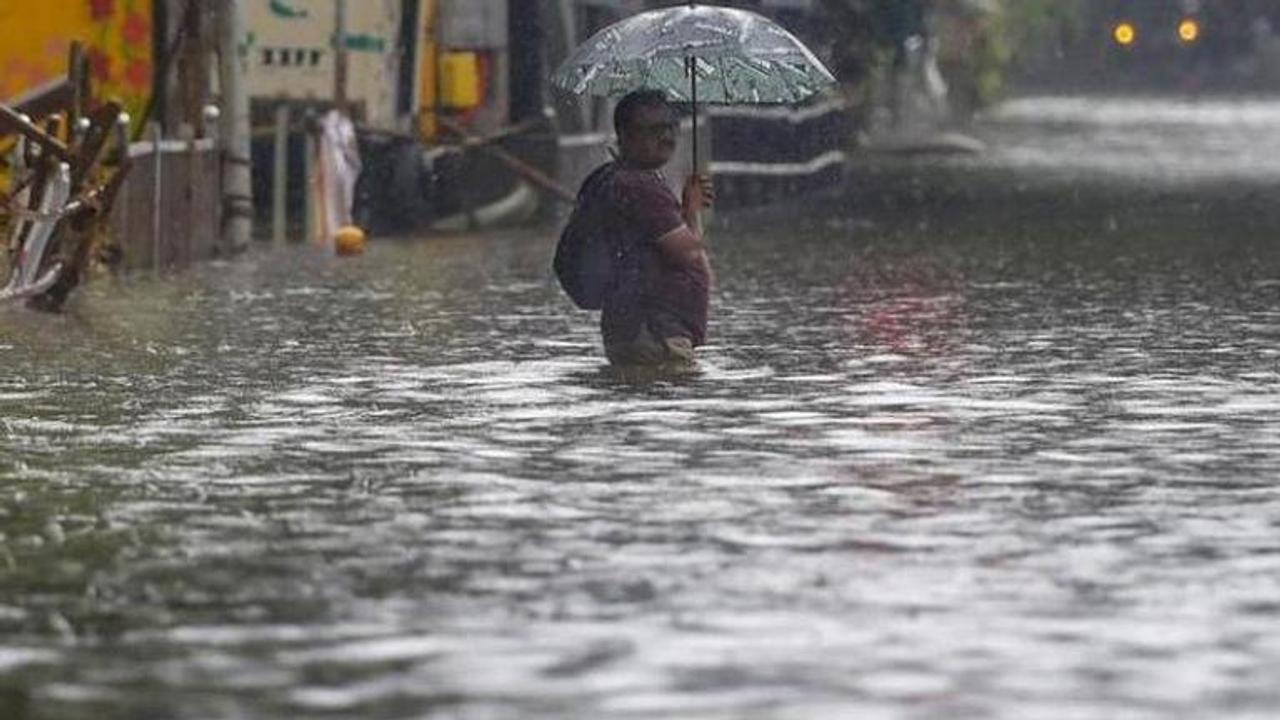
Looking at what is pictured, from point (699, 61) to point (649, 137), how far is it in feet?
6.81

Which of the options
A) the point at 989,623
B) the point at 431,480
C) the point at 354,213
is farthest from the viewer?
the point at 354,213

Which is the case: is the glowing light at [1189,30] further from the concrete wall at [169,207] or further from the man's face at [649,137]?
the man's face at [649,137]

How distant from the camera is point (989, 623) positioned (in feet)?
33.1

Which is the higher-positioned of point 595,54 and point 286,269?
point 595,54

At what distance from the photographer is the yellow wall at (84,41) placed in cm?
3017

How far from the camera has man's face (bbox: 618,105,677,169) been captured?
62.3 ft

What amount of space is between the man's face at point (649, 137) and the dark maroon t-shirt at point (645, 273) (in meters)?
0.07

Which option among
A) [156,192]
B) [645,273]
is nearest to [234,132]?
[156,192]

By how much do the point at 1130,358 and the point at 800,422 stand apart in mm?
4165

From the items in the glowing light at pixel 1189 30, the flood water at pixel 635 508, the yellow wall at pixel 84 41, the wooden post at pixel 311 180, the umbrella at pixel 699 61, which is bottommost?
the glowing light at pixel 1189 30

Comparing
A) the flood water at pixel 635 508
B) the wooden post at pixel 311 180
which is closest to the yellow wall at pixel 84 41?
the wooden post at pixel 311 180

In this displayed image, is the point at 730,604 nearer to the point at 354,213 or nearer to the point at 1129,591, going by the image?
the point at 1129,591

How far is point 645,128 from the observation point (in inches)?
749

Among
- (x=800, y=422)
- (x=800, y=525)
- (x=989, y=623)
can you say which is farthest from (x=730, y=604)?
(x=800, y=422)
